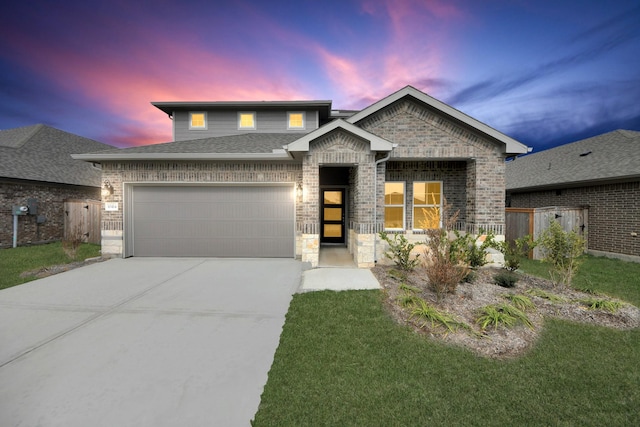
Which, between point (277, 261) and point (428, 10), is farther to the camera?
point (428, 10)

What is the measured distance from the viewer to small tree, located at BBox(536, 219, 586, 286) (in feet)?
17.1

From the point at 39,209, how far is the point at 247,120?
10.5 metres

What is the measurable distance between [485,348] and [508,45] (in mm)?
17060

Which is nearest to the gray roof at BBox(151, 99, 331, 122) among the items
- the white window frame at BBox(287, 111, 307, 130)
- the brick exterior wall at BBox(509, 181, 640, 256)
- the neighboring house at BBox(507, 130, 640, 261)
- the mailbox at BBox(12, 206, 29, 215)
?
the white window frame at BBox(287, 111, 307, 130)

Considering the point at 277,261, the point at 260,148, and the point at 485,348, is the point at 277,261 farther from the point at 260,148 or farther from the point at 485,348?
the point at 485,348

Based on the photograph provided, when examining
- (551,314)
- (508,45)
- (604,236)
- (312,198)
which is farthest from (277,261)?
(508,45)

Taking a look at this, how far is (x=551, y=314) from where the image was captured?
434 cm

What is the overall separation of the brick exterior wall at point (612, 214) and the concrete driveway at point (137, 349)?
Answer: 39.0ft

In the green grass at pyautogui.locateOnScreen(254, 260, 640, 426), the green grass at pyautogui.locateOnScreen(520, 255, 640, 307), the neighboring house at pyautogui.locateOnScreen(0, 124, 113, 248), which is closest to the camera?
the green grass at pyautogui.locateOnScreen(254, 260, 640, 426)

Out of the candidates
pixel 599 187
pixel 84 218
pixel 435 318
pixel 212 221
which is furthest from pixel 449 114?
pixel 84 218

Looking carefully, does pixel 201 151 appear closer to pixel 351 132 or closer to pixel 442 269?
pixel 351 132

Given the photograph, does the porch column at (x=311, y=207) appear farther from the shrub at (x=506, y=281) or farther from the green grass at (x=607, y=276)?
the green grass at (x=607, y=276)

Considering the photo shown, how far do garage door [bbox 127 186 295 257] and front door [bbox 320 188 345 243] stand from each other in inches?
97.2

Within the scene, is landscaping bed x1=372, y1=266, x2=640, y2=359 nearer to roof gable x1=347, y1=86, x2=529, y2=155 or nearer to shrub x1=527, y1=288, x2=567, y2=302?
shrub x1=527, y1=288, x2=567, y2=302
